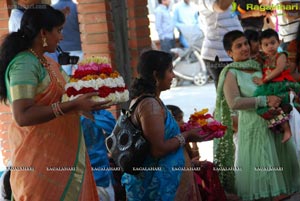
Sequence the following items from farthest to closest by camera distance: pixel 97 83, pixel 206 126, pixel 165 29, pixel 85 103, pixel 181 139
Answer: pixel 165 29 < pixel 206 126 < pixel 181 139 < pixel 97 83 < pixel 85 103

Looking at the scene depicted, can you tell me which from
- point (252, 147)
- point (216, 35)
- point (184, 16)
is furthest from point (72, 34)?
point (184, 16)

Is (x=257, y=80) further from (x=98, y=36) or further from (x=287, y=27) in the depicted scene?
(x=287, y=27)

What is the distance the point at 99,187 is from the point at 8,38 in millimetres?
1416

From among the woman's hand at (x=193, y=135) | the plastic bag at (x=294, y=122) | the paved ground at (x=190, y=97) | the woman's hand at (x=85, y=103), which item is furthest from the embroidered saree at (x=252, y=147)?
the paved ground at (x=190, y=97)

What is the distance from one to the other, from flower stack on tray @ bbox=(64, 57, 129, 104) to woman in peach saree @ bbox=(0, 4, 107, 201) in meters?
0.10

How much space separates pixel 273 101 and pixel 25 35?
234 centimetres

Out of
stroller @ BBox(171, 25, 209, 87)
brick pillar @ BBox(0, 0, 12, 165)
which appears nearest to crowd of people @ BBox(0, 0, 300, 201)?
brick pillar @ BBox(0, 0, 12, 165)

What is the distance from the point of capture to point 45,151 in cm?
329

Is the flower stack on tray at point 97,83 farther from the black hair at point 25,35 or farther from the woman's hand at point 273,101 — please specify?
the woman's hand at point 273,101

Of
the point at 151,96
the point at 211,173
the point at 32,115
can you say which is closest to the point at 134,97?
the point at 151,96

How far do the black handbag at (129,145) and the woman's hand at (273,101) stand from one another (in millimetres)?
1563

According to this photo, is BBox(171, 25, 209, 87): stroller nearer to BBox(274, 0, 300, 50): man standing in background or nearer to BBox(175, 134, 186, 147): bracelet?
BBox(274, 0, 300, 50): man standing in background

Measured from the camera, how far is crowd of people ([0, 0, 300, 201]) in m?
3.22

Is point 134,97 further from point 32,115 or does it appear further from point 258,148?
point 258,148
